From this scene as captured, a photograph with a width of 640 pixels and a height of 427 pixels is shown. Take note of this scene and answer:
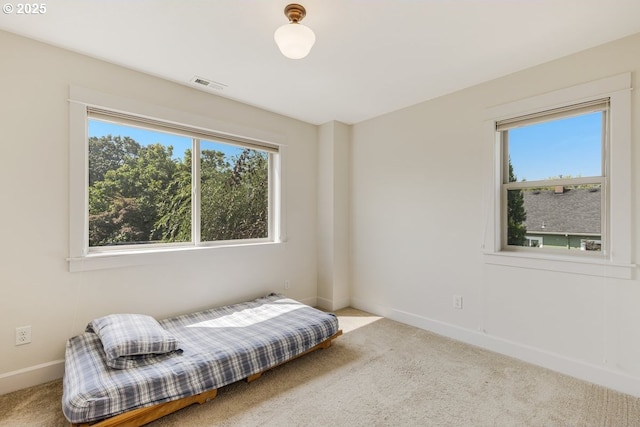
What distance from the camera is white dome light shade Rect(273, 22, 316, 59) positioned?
5.54 feet

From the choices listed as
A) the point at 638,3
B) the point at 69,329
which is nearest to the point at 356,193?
the point at 638,3

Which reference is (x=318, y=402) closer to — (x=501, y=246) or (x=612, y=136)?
(x=501, y=246)

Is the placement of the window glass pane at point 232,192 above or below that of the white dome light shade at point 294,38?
below

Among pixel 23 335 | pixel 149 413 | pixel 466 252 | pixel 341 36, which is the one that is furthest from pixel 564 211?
pixel 23 335

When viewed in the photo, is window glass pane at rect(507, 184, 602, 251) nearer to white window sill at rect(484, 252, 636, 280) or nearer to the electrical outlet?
white window sill at rect(484, 252, 636, 280)

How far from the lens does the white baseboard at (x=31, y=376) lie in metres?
2.00

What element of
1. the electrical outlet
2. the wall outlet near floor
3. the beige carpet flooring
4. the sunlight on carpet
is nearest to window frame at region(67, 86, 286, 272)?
the electrical outlet

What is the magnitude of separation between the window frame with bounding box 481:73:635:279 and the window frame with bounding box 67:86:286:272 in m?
2.43

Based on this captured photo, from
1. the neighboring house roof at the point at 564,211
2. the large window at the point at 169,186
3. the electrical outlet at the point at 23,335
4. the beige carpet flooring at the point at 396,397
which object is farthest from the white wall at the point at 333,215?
the electrical outlet at the point at 23,335

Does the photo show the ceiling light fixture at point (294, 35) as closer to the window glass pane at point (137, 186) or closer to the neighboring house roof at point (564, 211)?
the window glass pane at point (137, 186)

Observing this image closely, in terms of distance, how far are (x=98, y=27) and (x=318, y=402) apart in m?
2.87

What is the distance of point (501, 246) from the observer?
277 cm

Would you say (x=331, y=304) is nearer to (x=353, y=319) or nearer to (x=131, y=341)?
(x=353, y=319)

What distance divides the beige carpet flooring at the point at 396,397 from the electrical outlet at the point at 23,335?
0.32 metres
